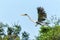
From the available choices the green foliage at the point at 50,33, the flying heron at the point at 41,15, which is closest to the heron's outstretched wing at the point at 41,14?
the flying heron at the point at 41,15

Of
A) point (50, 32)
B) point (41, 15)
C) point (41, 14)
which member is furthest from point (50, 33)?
point (41, 14)

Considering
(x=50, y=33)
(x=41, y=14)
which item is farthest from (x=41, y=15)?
(x=50, y=33)

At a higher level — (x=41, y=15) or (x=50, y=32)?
(x=41, y=15)

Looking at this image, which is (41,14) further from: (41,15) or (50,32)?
(50,32)

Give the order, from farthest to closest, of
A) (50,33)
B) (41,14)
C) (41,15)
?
(50,33)
(41,15)
(41,14)

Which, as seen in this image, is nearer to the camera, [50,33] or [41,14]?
[41,14]

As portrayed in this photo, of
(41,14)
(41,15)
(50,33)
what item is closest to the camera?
(41,14)

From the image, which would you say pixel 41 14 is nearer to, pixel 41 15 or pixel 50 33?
pixel 41 15

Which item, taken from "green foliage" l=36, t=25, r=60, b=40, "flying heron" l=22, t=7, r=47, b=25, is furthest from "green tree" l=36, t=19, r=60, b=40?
"flying heron" l=22, t=7, r=47, b=25

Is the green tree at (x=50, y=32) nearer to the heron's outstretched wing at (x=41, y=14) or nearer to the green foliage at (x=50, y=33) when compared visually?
the green foliage at (x=50, y=33)

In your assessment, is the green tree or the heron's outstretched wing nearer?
the heron's outstretched wing

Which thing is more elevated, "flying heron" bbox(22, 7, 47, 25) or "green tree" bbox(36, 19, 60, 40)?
"flying heron" bbox(22, 7, 47, 25)

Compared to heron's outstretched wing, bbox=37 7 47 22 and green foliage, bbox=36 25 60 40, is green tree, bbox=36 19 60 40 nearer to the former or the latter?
green foliage, bbox=36 25 60 40

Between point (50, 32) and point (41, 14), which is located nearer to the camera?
point (41, 14)
